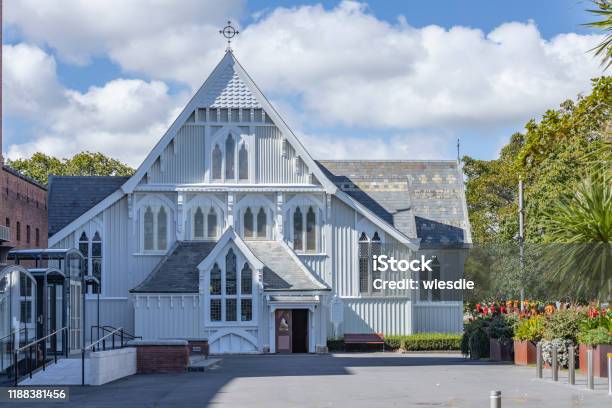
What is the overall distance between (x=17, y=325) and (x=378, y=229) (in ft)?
82.5

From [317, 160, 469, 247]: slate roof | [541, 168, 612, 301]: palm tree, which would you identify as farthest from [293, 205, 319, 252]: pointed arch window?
[541, 168, 612, 301]: palm tree

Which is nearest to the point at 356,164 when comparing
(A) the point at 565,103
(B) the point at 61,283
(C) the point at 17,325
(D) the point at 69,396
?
(A) the point at 565,103

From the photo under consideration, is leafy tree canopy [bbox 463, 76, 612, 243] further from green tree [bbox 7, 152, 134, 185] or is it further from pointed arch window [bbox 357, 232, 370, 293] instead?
green tree [bbox 7, 152, 134, 185]

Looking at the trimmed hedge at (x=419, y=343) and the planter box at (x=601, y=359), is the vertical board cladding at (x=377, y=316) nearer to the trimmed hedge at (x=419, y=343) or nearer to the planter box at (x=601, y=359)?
the trimmed hedge at (x=419, y=343)

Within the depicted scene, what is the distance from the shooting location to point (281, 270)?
49.9 meters

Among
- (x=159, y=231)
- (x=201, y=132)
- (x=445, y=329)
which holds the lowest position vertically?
(x=445, y=329)

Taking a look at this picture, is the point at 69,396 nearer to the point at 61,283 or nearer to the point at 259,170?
the point at 61,283

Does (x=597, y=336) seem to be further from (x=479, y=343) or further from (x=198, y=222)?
(x=198, y=222)

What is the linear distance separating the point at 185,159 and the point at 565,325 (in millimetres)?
24786

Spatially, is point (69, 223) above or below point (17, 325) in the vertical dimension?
above

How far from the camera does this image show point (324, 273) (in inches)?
2034

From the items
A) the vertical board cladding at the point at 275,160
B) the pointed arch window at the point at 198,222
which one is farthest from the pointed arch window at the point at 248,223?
the pointed arch window at the point at 198,222

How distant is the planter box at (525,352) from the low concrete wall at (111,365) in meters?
11.2

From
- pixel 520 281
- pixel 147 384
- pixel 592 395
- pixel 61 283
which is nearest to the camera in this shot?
pixel 592 395
